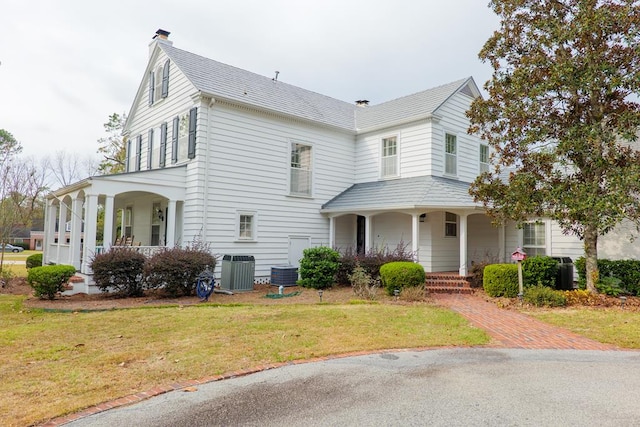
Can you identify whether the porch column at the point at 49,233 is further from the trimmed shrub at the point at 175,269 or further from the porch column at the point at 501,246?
the porch column at the point at 501,246

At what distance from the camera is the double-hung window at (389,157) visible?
15.9m

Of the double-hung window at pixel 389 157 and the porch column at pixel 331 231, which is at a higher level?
the double-hung window at pixel 389 157

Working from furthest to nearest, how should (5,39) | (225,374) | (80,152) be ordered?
(80,152) → (5,39) → (225,374)

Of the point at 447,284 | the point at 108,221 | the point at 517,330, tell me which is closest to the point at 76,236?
the point at 108,221

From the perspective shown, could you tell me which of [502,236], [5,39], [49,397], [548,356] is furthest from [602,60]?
[5,39]

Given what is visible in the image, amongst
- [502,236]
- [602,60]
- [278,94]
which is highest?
[278,94]

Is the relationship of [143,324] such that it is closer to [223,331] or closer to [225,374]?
[223,331]

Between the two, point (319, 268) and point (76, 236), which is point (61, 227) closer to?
point (76, 236)

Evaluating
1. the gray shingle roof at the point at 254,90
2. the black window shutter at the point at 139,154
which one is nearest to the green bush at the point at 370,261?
the gray shingle roof at the point at 254,90

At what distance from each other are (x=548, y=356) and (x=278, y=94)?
42.4ft

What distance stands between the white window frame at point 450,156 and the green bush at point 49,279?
1271 cm

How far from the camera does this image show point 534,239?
14820 millimetres

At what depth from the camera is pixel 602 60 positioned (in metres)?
9.74

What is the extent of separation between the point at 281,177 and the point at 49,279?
301 inches
